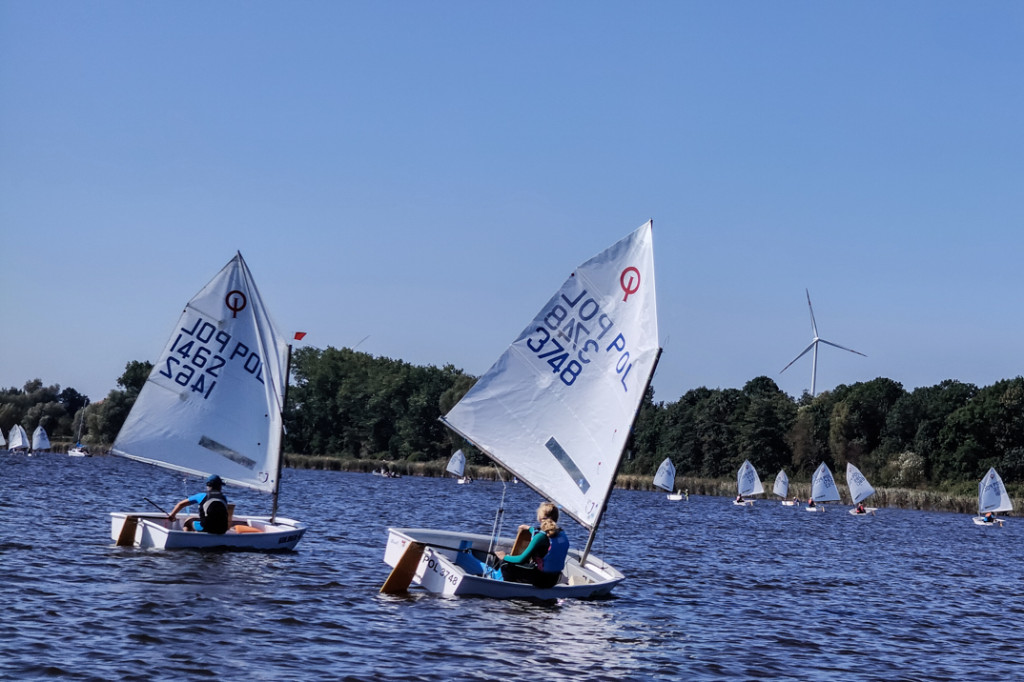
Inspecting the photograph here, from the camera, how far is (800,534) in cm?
5153

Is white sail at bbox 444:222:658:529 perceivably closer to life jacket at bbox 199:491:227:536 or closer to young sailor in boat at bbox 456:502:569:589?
young sailor in boat at bbox 456:502:569:589

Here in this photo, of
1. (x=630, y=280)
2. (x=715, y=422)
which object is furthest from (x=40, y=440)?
(x=630, y=280)

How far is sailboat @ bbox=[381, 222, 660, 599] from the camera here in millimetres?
21641

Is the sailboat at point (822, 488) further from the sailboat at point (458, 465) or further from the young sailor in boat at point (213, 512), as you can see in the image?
the young sailor in boat at point (213, 512)

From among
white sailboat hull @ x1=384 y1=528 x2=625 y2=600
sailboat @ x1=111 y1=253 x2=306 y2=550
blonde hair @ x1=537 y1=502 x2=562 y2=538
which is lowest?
white sailboat hull @ x1=384 y1=528 x2=625 y2=600

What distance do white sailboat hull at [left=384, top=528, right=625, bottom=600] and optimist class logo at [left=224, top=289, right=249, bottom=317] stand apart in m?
7.78

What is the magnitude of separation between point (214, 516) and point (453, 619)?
710 centimetres

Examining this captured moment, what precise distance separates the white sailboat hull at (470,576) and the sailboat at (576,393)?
0.20 ft

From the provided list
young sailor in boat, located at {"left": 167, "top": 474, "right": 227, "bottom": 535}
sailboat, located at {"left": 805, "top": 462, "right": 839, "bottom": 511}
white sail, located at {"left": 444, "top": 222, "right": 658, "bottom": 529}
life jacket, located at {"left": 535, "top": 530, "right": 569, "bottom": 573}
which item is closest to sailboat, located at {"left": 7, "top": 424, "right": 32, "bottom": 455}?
sailboat, located at {"left": 805, "top": 462, "right": 839, "bottom": 511}

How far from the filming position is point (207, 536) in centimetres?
2352

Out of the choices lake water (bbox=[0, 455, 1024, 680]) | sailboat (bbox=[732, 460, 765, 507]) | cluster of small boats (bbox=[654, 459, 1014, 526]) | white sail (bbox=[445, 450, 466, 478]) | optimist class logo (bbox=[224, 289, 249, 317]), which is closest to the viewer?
lake water (bbox=[0, 455, 1024, 680])

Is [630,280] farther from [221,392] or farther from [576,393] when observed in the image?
[221,392]

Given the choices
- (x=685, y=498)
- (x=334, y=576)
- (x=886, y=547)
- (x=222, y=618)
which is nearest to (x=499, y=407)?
(x=334, y=576)

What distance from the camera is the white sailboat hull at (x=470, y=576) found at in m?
19.8
